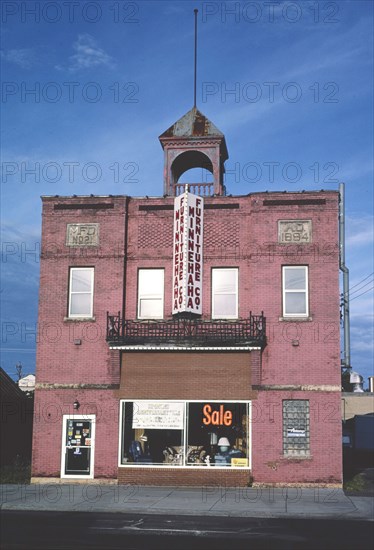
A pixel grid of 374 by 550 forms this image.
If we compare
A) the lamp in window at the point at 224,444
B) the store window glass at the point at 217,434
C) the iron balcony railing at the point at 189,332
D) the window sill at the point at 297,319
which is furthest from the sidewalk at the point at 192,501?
the window sill at the point at 297,319

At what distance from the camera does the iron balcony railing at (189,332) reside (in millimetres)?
23859

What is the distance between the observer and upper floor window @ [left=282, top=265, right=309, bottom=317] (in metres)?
24.5

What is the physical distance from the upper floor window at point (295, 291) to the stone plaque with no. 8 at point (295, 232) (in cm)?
92

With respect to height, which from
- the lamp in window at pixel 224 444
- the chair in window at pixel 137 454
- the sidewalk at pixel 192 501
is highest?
the lamp in window at pixel 224 444

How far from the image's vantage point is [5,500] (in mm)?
20250

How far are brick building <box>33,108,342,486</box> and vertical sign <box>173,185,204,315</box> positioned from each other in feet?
0.17

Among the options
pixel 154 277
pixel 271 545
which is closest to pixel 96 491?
pixel 154 277

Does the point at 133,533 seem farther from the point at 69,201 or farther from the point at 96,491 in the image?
the point at 69,201

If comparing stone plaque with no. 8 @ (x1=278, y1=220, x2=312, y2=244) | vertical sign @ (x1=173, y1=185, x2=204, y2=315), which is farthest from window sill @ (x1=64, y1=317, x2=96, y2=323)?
stone plaque with no. 8 @ (x1=278, y1=220, x2=312, y2=244)

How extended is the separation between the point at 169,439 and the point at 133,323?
413 centimetres

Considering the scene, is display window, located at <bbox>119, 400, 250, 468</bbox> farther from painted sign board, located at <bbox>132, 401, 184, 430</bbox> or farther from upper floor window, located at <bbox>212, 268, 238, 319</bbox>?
upper floor window, located at <bbox>212, 268, 238, 319</bbox>

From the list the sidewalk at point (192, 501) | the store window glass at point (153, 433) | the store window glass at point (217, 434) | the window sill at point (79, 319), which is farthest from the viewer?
the window sill at point (79, 319)

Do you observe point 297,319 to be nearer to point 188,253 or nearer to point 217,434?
point 188,253

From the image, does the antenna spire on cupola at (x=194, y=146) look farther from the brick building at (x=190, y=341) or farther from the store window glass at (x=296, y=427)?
the store window glass at (x=296, y=427)
